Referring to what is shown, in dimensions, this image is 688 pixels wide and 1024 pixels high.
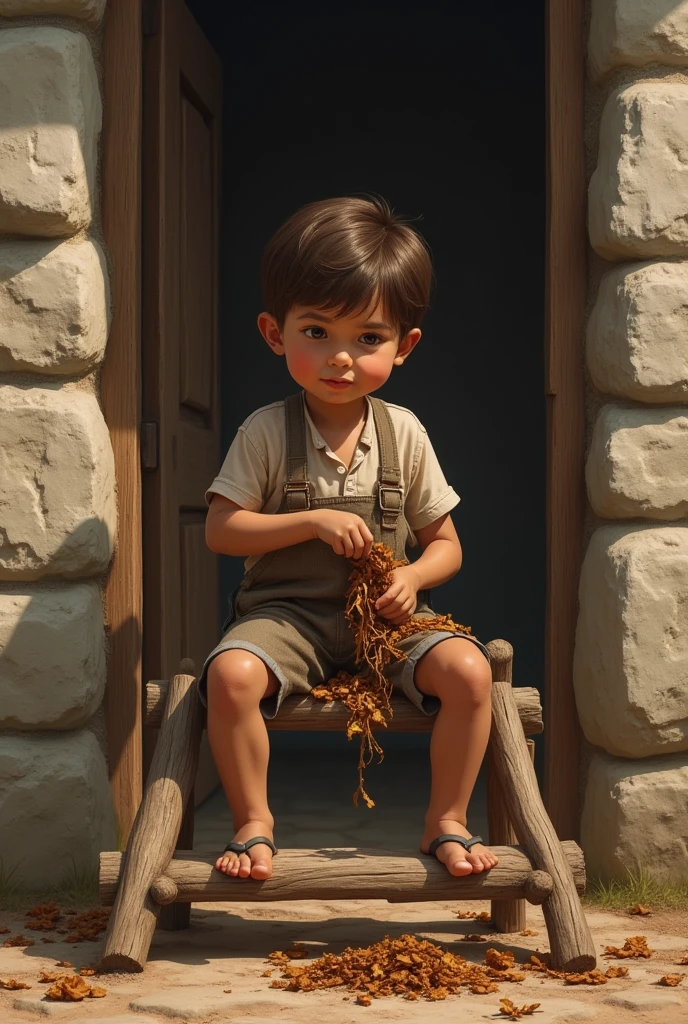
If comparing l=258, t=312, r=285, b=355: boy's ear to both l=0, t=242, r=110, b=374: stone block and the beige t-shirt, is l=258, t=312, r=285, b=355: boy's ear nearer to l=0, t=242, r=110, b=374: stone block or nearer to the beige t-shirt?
the beige t-shirt

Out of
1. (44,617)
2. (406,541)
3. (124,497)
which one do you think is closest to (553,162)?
(406,541)

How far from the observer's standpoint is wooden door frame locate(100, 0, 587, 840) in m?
3.06

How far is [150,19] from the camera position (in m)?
3.24

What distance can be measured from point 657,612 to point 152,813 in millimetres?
1219

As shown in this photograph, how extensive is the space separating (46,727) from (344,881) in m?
0.96

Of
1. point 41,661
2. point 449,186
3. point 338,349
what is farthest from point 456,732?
point 449,186

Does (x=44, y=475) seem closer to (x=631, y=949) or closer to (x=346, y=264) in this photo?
(x=346, y=264)

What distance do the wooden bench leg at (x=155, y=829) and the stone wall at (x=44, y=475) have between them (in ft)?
1.48

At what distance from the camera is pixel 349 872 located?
7.51 feet

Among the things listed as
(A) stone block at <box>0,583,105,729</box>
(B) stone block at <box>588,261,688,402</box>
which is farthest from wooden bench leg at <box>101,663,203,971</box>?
(B) stone block at <box>588,261,688,402</box>

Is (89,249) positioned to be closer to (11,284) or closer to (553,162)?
(11,284)

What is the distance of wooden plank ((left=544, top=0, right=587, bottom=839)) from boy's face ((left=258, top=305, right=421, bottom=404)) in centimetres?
64

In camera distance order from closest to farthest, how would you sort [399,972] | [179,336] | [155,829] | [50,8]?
[399,972]
[155,829]
[50,8]
[179,336]

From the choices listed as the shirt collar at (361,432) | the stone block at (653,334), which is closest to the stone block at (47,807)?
the shirt collar at (361,432)
